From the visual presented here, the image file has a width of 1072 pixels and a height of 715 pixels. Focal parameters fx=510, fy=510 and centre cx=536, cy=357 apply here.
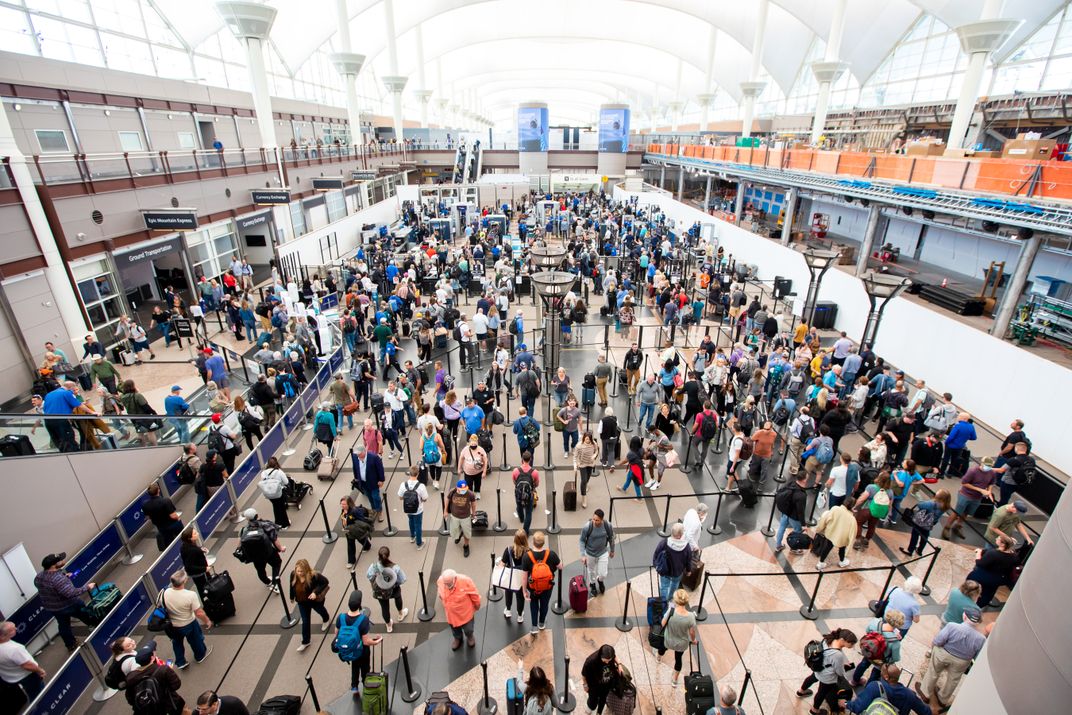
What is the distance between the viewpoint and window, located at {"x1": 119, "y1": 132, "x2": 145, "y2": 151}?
20234 mm

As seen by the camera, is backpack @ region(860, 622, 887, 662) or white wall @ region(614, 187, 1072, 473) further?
white wall @ region(614, 187, 1072, 473)

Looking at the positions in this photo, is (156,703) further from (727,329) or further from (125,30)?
(125,30)

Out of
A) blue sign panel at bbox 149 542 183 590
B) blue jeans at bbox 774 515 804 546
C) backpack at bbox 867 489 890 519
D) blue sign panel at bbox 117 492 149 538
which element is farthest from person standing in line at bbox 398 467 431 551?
backpack at bbox 867 489 890 519

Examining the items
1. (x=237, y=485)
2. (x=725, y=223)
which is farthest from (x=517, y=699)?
(x=725, y=223)

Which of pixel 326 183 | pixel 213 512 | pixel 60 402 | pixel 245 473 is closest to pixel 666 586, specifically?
pixel 213 512

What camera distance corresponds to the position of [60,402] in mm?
9219

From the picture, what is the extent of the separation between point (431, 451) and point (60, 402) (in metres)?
6.89

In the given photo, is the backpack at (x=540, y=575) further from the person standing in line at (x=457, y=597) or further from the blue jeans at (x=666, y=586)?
the blue jeans at (x=666, y=586)

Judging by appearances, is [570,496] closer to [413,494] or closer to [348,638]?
[413,494]

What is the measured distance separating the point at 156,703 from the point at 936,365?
1602cm

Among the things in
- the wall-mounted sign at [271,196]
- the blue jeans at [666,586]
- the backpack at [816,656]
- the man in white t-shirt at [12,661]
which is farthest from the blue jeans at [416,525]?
the wall-mounted sign at [271,196]

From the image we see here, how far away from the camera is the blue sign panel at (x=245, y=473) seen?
890 cm

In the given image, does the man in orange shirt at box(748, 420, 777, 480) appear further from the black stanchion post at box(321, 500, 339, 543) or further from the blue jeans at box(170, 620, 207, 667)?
the blue jeans at box(170, 620, 207, 667)

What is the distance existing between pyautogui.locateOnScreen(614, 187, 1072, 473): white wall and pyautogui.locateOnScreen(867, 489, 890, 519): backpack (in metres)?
5.23
